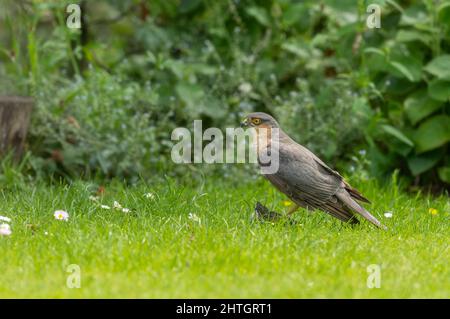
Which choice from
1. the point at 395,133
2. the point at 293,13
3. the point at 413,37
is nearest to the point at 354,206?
the point at 395,133

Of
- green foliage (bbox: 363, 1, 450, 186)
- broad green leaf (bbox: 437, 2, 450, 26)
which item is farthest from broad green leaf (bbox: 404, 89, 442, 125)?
broad green leaf (bbox: 437, 2, 450, 26)

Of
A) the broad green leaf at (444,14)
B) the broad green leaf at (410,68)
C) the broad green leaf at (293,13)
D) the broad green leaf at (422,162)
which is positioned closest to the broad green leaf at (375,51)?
the broad green leaf at (410,68)

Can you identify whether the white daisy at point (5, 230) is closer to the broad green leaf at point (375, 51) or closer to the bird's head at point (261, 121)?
the bird's head at point (261, 121)

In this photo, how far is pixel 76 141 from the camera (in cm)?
808

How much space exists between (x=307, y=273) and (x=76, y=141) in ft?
13.4

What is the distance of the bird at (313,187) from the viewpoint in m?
5.62

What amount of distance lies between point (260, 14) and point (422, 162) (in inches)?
96.0

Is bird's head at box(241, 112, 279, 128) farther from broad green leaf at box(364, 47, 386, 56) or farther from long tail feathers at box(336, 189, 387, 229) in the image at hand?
broad green leaf at box(364, 47, 386, 56)

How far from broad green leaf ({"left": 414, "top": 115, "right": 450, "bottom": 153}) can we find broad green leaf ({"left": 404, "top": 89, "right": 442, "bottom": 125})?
8 cm

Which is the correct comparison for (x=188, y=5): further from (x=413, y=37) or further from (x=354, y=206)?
(x=354, y=206)

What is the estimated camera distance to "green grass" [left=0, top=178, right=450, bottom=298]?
4301 millimetres

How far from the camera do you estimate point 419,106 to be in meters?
7.33

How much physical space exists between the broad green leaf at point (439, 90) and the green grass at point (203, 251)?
4.38 ft
